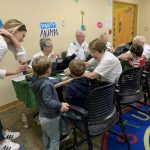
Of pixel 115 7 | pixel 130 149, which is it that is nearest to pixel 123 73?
pixel 130 149

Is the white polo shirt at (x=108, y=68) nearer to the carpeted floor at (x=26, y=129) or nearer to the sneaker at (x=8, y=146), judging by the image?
the carpeted floor at (x=26, y=129)

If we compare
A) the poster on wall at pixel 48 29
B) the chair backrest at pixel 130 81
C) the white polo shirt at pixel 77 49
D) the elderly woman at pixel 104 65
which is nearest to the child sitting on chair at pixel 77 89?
the elderly woman at pixel 104 65

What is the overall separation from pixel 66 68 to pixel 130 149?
49.0 inches

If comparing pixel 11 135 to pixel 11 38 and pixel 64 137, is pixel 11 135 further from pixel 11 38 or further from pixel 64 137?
pixel 11 38

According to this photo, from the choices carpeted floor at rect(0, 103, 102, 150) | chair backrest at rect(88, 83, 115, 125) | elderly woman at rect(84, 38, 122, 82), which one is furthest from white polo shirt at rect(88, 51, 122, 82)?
carpeted floor at rect(0, 103, 102, 150)

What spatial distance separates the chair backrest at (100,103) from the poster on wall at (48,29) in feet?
7.94

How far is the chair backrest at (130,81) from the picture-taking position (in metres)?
2.09

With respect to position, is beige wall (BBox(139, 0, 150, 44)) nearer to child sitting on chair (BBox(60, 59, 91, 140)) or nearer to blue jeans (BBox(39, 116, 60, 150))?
child sitting on chair (BBox(60, 59, 91, 140))

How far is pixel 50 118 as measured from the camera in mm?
1798

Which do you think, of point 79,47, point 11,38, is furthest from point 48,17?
point 11,38

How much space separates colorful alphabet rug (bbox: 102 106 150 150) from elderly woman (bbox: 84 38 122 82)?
0.70m

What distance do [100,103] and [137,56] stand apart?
1.35m

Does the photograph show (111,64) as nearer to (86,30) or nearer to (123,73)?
(123,73)

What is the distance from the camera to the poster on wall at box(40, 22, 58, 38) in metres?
3.69
